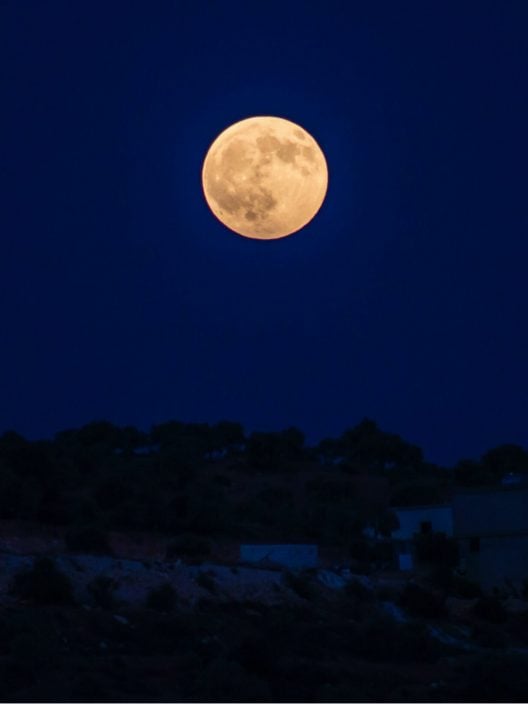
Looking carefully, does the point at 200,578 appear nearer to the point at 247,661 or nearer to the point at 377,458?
the point at 247,661

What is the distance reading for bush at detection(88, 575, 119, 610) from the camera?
30.3m

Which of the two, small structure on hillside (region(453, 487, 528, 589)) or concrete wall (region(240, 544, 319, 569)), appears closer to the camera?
concrete wall (region(240, 544, 319, 569))

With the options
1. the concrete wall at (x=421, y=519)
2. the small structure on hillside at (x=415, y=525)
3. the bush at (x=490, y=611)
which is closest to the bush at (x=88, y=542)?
the bush at (x=490, y=611)

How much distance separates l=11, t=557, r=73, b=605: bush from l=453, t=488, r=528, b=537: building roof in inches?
1016

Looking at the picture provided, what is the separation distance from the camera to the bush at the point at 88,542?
40.8 meters

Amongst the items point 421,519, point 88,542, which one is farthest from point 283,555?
point 421,519

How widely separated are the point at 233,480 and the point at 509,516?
1342 inches

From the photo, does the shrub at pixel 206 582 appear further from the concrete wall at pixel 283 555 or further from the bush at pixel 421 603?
the concrete wall at pixel 283 555

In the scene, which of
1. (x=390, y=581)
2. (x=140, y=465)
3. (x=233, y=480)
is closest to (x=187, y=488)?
(x=140, y=465)

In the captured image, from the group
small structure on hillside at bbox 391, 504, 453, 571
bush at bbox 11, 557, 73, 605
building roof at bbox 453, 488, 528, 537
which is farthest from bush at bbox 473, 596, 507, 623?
bush at bbox 11, 557, 73, 605

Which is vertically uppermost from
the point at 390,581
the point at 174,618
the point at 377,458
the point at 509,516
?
the point at 377,458

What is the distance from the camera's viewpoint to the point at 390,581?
43250 millimetres

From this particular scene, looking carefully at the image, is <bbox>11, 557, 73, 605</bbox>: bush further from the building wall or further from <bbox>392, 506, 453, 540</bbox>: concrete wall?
<bbox>392, 506, 453, 540</bbox>: concrete wall

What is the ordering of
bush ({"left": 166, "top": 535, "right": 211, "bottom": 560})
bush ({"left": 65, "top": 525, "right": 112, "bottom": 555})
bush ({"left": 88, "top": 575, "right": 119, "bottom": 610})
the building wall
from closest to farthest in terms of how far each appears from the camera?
bush ({"left": 88, "top": 575, "right": 119, "bottom": 610}) → bush ({"left": 65, "top": 525, "right": 112, "bottom": 555}) → bush ({"left": 166, "top": 535, "right": 211, "bottom": 560}) → the building wall
